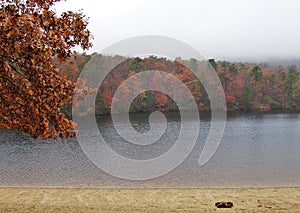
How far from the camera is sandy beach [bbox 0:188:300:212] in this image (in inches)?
414

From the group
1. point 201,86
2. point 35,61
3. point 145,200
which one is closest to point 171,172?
point 145,200

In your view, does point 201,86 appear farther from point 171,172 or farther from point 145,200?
point 145,200

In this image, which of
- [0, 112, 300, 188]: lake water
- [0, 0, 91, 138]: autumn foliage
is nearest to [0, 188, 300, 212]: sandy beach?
[0, 112, 300, 188]: lake water

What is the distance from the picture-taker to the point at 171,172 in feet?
62.5

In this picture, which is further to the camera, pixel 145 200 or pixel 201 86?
pixel 201 86

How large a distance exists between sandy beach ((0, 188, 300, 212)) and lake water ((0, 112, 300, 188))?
3.21 m

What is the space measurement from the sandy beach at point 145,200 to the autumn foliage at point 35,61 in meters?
5.21

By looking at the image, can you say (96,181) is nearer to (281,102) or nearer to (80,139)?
(80,139)

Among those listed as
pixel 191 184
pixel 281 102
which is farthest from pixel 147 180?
pixel 281 102

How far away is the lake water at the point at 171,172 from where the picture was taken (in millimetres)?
16969

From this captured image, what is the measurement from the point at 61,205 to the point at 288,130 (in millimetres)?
31101

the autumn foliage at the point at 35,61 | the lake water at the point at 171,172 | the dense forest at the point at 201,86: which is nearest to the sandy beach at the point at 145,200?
the lake water at the point at 171,172

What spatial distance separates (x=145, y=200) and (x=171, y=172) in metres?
7.36

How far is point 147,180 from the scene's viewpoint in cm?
1766
